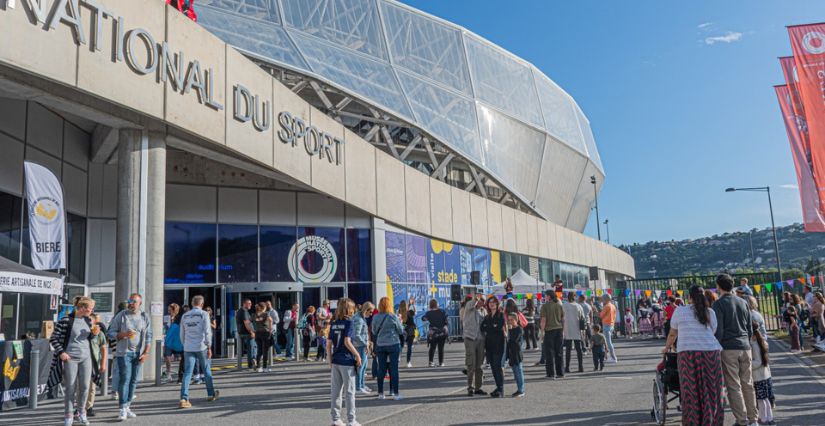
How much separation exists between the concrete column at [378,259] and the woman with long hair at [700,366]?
18.1 metres

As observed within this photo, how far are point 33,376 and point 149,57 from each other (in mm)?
7012

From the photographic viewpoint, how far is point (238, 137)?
56.7 feet

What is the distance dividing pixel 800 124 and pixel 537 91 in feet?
89.4

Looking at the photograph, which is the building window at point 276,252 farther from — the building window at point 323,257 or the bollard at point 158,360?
the bollard at point 158,360

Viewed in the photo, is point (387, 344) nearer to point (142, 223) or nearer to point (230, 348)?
point (142, 223)

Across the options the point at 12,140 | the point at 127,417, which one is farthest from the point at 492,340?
the point at 12,140

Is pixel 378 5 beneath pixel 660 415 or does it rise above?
above

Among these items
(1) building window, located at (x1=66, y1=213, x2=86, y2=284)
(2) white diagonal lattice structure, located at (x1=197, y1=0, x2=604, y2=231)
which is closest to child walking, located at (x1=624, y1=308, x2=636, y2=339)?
(2) white diagonal lattice structure, located at (x1=197, y1=0, x2=604, y2=231)

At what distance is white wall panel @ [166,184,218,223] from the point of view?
21.4 metres

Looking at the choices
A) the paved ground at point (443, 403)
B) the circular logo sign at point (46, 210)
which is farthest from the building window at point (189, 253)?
the paved ground at point (443, 403)

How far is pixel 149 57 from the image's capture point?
554 inches

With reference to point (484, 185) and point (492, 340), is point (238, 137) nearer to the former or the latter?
point (492, 340)

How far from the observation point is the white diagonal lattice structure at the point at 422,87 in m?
28.7

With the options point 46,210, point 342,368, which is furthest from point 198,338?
point 46,210
